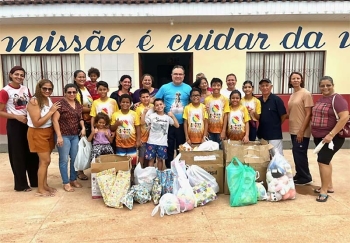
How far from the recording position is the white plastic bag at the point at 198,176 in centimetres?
361

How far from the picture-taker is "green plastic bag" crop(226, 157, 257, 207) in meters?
3.46

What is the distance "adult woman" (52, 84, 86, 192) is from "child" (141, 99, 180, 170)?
87cm

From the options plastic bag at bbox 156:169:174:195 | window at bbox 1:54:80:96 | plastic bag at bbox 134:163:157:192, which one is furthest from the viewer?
window at bbox 1:54:80:96

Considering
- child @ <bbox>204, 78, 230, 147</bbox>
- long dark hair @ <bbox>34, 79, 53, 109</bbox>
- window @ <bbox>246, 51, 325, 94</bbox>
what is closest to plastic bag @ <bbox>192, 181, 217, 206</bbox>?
child @ <bbox>204, 78, 230, 147</bbox>

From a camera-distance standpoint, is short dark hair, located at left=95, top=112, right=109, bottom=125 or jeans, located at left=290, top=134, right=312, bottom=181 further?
jeans, located at left=290, top=134, right=312, bottom=181

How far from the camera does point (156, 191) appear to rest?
358 cm

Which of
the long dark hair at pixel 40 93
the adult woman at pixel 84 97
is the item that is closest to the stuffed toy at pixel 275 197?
the adult woman at pixel 84 97

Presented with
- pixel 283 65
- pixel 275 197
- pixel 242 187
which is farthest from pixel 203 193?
pixel 283 65

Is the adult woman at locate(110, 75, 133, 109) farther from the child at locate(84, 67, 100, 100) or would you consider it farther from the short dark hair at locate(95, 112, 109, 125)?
the short dark hair at locate(95, 112, 109, 125)

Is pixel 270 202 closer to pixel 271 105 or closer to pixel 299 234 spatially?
pixel 299 234

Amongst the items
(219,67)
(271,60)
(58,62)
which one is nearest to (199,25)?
(219,67)

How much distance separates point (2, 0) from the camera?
6.45 metres

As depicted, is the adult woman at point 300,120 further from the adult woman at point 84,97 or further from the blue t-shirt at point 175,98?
the adult woman at point 84,97

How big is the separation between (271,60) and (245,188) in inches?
196
